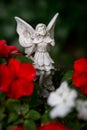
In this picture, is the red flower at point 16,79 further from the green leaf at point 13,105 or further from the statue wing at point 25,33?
the statue wing at point 25,33

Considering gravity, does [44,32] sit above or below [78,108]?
above

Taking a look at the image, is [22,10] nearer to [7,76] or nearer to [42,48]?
[42,48]

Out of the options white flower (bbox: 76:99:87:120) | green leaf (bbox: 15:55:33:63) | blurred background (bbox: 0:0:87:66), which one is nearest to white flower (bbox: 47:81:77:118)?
white flower (bbox: 76:99:87:120)

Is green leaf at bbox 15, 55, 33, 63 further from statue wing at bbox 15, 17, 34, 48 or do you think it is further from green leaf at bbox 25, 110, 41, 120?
green leaf at bbox 25, 110, 41, 120

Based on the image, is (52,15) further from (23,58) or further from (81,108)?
(81,108)

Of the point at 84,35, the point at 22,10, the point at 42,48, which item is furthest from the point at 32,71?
the point at 84,35

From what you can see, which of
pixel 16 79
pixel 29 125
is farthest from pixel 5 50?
pixel 29 125

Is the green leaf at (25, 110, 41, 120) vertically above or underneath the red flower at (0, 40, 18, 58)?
underneath
